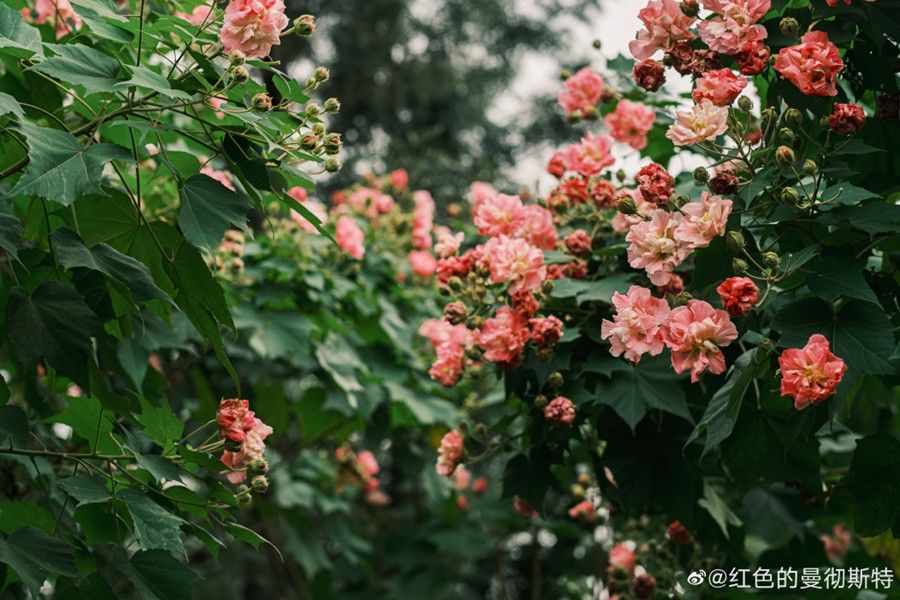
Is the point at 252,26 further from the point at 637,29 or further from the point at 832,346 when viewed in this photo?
the point at 832,346

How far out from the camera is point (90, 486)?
1.85 meters

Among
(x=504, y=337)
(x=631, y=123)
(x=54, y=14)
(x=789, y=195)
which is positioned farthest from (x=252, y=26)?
(x=54, y=14)

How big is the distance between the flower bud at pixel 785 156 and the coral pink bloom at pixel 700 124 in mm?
107

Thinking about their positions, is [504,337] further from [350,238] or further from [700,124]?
[350,238]

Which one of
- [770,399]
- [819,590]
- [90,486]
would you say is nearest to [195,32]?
[90,486]

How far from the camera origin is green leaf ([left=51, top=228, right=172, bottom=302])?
71.7 inches

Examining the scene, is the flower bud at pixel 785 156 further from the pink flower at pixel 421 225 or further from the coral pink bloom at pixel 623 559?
the pink flower at pixel 421 225

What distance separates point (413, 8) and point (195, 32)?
6.74m

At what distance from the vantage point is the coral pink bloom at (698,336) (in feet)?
6.21

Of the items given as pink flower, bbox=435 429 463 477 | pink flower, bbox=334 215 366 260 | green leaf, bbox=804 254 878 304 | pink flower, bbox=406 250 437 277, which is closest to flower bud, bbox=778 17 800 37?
green leaf, bbox=804 254 878 304

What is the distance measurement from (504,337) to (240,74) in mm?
816

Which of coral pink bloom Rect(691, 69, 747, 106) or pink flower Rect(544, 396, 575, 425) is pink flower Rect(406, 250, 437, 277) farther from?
coral pink bloom Rect(691, 69, 747, 106)

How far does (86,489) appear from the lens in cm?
183

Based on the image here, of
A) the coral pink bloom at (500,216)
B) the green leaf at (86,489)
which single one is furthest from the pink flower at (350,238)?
the green leaf at (86,489)
